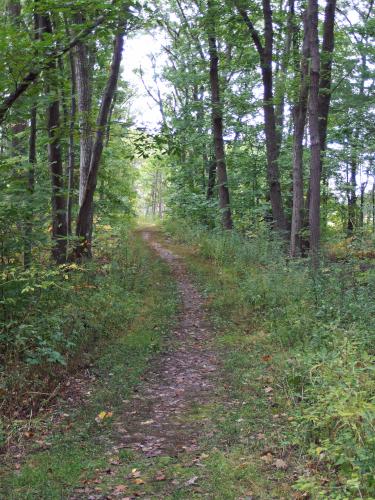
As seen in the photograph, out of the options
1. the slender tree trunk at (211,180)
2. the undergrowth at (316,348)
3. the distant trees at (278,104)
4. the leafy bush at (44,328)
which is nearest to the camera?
the undergrowth at (316,348)

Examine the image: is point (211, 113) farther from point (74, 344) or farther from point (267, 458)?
point (267, 458)

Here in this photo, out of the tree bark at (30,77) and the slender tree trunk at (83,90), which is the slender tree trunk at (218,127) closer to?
the slender tree trunk at (83,90)

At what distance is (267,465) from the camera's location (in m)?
4.74

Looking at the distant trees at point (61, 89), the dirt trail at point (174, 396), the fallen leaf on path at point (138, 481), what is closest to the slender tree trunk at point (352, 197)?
the distant trees at point (61, 89)

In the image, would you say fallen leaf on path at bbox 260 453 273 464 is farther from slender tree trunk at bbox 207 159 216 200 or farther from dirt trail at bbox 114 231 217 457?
slender tree trunk at bbox 207 159 216 200

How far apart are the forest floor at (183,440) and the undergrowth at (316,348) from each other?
0.54 feet

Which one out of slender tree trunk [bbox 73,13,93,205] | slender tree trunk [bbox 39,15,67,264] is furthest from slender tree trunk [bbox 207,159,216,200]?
slender tree trunk [bbox 39,15,67,264]

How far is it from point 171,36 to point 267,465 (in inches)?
1209

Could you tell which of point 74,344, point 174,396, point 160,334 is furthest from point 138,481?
point 160,334

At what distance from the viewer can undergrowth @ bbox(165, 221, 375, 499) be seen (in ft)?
13.6

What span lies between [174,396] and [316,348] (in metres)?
2.24

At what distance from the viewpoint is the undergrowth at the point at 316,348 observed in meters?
4.14

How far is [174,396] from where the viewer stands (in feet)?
22.3

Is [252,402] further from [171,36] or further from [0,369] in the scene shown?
[171,36]
